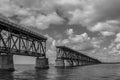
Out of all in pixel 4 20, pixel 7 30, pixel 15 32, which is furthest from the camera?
pixel 15 32

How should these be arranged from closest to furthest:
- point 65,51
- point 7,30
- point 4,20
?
1. point 4,20
2. point 7,30
3. point 65,51

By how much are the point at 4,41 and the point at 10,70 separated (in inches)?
423

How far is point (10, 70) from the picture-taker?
220ft

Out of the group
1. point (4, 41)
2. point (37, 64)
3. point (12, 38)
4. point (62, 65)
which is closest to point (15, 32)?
point (12, 38)

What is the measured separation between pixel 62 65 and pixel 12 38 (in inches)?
3289

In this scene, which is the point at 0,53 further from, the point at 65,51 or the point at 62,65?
the point at 65,51

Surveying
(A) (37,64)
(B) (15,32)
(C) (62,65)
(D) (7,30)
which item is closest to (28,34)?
(B) (15,32)

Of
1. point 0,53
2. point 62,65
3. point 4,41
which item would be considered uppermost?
point 4,41

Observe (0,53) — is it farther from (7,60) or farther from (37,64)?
(37,64)

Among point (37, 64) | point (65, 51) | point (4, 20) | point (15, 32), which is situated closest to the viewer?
point (4, 20)

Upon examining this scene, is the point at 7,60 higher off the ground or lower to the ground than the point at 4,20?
lower

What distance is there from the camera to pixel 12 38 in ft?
238

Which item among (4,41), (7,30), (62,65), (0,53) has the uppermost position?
(7,30)

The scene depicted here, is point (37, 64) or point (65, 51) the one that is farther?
point (65, 51)
